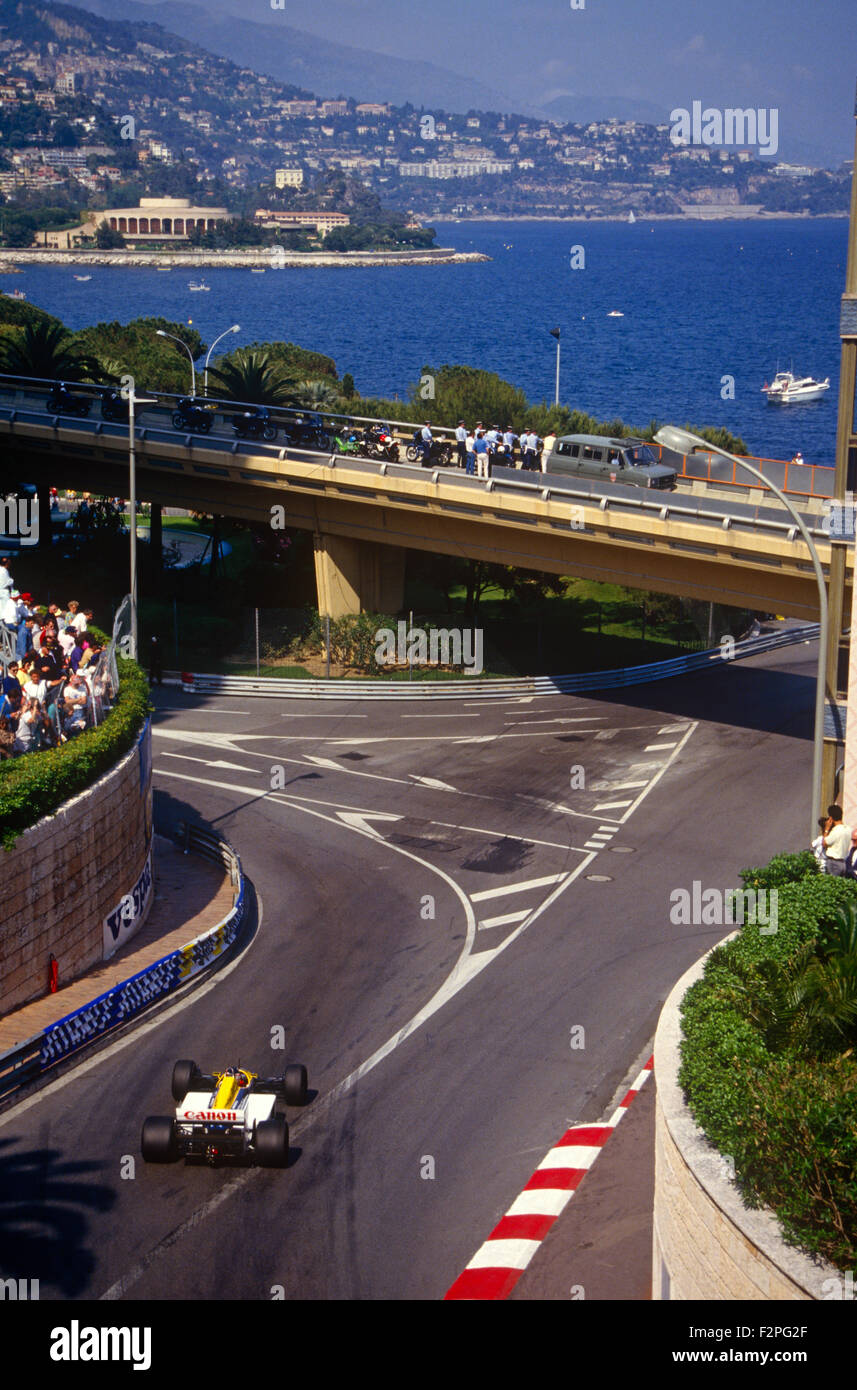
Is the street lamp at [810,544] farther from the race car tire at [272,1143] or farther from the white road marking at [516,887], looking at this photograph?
the race car tire at [272,1143]

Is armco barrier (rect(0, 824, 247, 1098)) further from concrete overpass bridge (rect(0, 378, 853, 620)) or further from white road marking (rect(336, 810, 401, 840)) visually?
concrete overpass bridge (rect(0, 378, 853, 620))

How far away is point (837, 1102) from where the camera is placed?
11.4 m

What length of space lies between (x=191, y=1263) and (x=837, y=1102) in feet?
25.3

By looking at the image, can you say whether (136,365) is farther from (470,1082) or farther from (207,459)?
(470,1082)

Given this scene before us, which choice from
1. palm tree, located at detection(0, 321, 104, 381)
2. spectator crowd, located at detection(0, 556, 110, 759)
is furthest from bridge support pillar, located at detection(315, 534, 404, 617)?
spectator crowd, located at detection(0, 556, 110, 759)

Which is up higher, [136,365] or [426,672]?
[136,365]

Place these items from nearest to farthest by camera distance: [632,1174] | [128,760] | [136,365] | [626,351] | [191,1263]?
[191,1263]
[632,1174]
[128,760]
[136,365]
[626,351]

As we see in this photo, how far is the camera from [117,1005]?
2180cm

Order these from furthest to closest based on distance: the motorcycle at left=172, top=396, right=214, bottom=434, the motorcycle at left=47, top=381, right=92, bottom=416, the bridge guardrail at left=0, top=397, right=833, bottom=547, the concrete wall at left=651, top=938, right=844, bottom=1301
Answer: the motorcycle at left=47, top=381, right=92, bottom=416, the motorcycle at left=172, top=396, right=214, bottom=434, the bridge guardrail at left=0, top=397, right=833, bottom=547, the concrete wall at left=651, top=938, right=844, bottom=1301

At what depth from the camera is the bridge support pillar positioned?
1844 inches

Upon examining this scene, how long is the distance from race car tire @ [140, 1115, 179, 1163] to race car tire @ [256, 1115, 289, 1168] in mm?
1051

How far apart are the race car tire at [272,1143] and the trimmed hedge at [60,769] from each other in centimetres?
609
